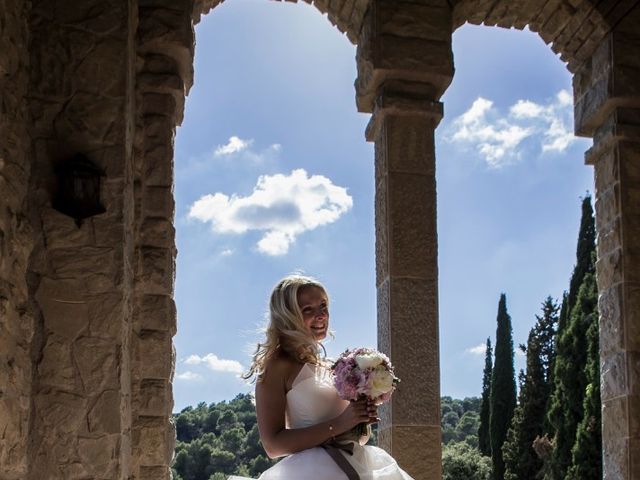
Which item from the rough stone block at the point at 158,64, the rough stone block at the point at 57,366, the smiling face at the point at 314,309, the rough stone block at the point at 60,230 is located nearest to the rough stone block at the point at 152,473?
the rough stone block at the point at 57,366

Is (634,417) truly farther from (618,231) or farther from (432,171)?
(432,171)

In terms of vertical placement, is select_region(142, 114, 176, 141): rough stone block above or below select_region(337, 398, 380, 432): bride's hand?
above

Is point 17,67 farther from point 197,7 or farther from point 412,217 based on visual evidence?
point 412,217

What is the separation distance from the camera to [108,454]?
10.2ft

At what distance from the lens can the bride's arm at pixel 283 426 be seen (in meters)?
2.49

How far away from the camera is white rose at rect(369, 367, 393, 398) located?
2469 mm

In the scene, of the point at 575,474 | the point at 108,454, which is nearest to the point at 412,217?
the point at 108,454

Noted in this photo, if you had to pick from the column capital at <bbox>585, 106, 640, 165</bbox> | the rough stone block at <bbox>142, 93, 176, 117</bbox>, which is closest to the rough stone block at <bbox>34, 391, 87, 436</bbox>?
the rough stone block at <bbox>142, 93, 176, 117</bbox>

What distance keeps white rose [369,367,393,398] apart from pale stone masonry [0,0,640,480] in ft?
3.79

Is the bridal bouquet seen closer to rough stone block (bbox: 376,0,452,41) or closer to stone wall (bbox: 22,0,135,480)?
stone wall (bbox: 22,0,135,480)

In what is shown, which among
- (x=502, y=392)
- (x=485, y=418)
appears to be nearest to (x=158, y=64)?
(x=502, y=392)

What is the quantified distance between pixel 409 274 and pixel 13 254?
204 centimetres

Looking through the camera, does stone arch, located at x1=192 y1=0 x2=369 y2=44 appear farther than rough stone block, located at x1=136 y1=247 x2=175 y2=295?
Yes

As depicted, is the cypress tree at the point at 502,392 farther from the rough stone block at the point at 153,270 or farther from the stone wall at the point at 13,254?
the stone wall at the point at 13,254
